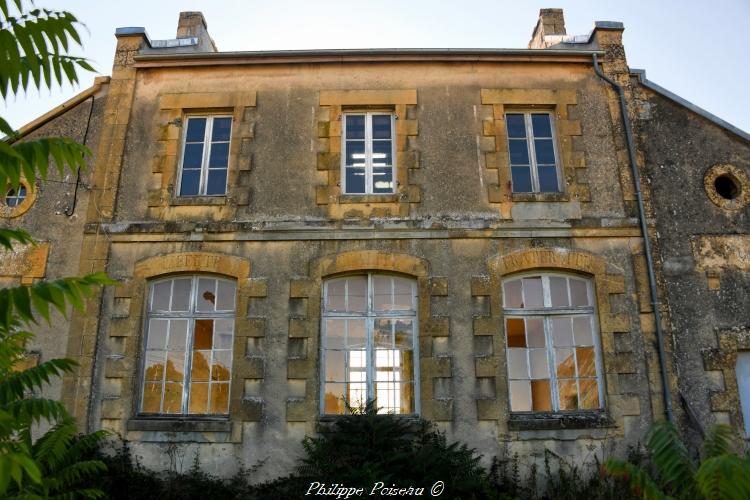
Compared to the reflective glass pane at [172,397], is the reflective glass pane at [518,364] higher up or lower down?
higher up

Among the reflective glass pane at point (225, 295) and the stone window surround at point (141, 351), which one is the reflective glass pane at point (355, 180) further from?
the reflective glass pane at point (225, 295)

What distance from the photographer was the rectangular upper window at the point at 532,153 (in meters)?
8.55

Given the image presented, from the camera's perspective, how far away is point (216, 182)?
8.62 metres

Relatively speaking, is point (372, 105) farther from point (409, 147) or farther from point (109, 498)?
point (109, 498)

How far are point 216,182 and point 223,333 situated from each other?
202cm

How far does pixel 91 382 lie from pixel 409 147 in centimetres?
479

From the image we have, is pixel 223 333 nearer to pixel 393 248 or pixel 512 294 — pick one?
pixel 393 248

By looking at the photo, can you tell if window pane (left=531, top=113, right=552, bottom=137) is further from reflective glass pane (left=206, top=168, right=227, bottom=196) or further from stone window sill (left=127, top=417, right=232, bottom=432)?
stone window sill (left=127, top=417, right=232, bottom=432)

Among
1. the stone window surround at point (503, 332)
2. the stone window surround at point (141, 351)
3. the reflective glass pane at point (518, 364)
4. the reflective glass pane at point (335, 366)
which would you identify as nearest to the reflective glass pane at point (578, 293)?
the stone window surround at point (503, 332)

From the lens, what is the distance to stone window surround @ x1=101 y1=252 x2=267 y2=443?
7473 millimetres

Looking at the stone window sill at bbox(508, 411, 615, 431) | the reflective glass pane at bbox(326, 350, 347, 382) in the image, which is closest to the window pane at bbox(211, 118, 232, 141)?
the reflective glass pane at bbox(326, 350, 347, 382)

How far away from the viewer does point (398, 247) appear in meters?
8.11

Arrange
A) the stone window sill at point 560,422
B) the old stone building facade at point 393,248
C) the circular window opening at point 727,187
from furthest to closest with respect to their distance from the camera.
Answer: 1. the circular window opening at point 727,187
2. the old stone building facade at point 393,248
3. the stone window sill at point 560,422

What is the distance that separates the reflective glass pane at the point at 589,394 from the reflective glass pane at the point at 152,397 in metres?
4.93
